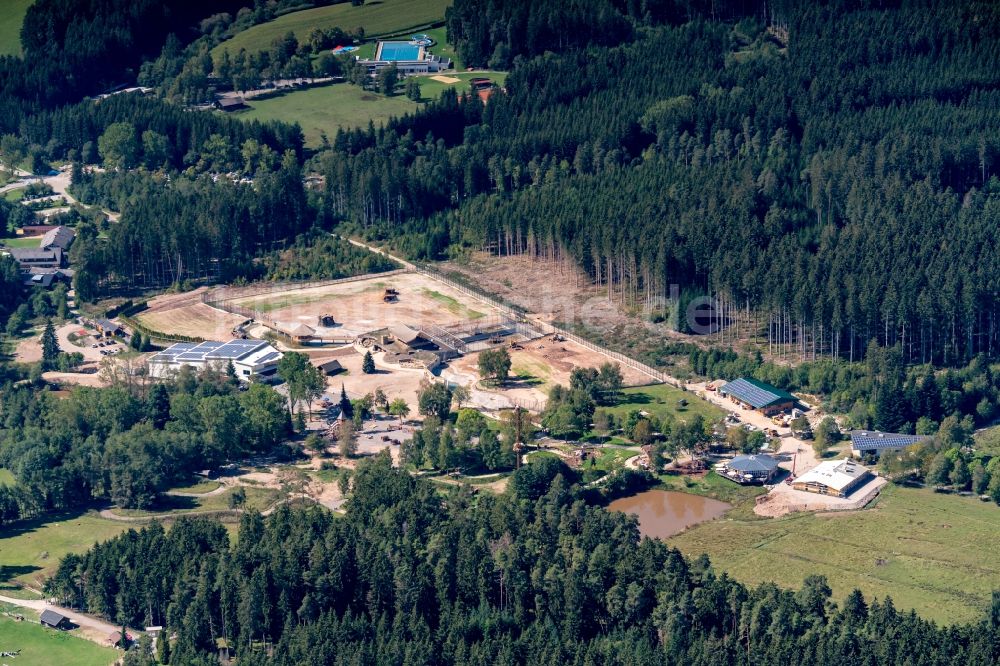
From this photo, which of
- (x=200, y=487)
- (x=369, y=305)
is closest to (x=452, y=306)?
(x=369, y=305)

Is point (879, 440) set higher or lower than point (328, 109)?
lower

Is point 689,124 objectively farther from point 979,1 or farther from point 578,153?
point 979,1

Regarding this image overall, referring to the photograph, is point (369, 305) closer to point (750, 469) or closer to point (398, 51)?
point (750, 469)

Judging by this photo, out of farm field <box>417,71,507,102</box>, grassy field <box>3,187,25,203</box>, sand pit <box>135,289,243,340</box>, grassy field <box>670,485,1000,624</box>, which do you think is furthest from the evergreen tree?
farm field <box>417,71,507,102</box>

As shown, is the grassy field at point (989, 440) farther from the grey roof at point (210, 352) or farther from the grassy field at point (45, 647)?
the grassy field at point (45, 647)

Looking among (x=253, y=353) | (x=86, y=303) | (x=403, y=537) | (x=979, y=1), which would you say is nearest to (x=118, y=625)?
→ (x=403, y=537)

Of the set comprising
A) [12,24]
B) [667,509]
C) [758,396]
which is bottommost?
[667,509]
